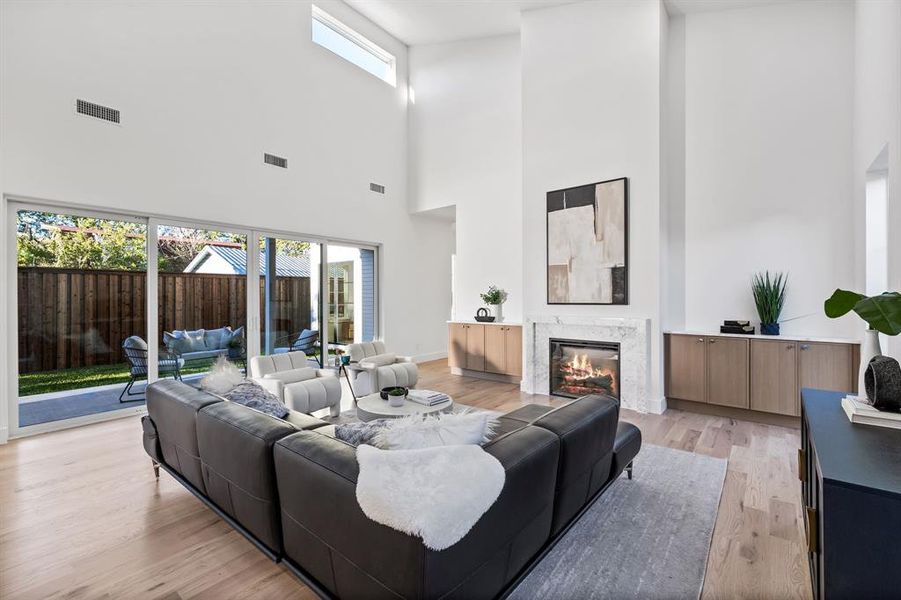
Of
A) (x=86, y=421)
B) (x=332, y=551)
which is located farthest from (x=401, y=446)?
(x=86, y=421)

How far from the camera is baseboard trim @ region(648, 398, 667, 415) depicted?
4746 millimetres

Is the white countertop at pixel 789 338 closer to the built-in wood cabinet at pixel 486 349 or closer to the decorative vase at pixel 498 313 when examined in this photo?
the built-in wood cabinet at pixel 486 349

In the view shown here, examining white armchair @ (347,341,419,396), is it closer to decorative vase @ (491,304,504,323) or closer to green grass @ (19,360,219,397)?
decorative vase @ (491,304,504,323)

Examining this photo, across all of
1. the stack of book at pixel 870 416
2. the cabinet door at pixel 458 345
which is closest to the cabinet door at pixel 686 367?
the stack of book at pixel 870 416

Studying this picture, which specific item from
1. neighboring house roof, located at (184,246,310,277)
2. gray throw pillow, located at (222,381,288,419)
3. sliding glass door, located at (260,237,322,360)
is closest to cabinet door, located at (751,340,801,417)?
gray throw pillow, located at (222,381,288,419)

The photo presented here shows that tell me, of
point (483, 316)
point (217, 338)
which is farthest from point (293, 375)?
point (483, 316)

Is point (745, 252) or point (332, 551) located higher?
point (745, 252)

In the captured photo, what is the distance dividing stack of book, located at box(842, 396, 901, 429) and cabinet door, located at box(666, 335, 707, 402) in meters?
2.91

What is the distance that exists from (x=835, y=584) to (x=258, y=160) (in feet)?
21.1

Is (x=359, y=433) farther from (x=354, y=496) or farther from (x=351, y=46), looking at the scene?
(x=351, y=46)

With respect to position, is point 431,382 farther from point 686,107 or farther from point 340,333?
point 686,107

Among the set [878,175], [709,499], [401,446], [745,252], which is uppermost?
[878,175]

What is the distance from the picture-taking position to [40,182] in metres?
4.00

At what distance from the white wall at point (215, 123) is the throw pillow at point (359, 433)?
4.09m
